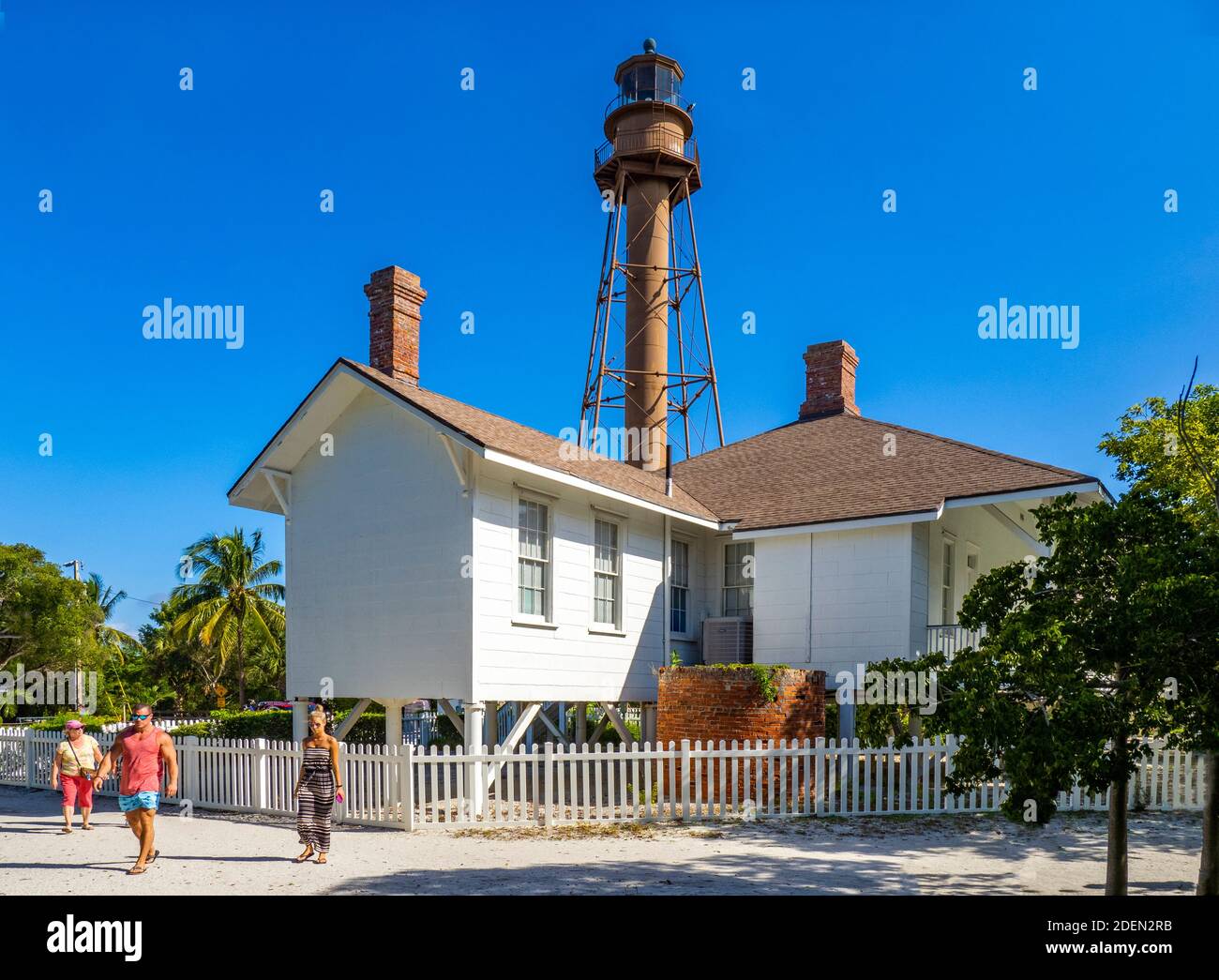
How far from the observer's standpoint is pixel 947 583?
21.2 m

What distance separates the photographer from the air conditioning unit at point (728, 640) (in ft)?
67.8

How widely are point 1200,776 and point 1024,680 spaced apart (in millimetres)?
9661

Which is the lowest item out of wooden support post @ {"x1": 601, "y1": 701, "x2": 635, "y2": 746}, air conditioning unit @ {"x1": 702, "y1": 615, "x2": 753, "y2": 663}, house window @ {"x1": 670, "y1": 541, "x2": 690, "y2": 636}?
wooden support post @ {"x1": 601, "y1": 701, "x2": 635, "y2": 746}

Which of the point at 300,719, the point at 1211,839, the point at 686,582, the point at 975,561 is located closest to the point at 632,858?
the point at 1211,839

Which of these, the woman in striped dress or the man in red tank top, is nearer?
the man in red tank top

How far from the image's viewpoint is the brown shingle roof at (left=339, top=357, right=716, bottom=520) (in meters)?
16.3

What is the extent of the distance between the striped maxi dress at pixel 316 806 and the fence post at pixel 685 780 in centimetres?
509

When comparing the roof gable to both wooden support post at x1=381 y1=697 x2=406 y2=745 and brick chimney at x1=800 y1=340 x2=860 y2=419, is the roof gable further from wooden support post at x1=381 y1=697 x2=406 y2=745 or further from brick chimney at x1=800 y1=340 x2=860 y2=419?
brick chimney at x1=800 y1=340 x2=860 y2=419

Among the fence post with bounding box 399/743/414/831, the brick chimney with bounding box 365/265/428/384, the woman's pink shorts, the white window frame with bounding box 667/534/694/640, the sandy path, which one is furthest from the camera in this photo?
the white window frame with bounding box 667/534/694/640

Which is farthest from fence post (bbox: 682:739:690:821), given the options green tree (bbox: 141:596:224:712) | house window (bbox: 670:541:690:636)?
green tree (bbox: 141:596:224:712)

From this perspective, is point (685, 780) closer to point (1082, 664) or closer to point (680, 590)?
point (680, 590)

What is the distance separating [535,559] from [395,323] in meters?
4.87

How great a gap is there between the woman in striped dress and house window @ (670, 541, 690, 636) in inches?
390

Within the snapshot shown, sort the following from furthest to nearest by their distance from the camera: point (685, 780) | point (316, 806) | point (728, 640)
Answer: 1. point (728, 640)
2. point (685, 780)
3. point (316, 806)
